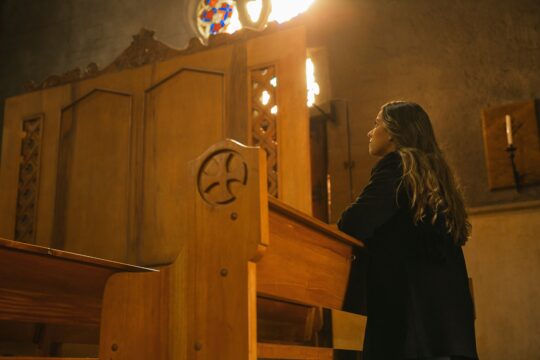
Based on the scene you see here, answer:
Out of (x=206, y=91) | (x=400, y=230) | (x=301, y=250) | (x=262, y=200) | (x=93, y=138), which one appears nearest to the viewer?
(x=262, y=200)

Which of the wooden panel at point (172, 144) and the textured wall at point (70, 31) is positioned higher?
the textured wall at point (70, 31)

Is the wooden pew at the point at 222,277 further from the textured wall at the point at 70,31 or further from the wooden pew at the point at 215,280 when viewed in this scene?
the textured wall at the point at 70,31

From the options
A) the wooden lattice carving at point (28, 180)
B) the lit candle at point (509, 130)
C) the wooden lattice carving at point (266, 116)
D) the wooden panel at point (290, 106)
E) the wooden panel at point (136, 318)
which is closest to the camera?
the wooden panel at point (136, 318)

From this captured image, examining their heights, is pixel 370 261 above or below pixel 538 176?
below

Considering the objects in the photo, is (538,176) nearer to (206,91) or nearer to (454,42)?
(454,42)

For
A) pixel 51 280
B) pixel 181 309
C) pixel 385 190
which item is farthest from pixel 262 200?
pixel 51 280

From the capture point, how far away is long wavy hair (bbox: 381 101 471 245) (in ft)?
7.00

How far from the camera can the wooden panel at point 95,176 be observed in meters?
4.41

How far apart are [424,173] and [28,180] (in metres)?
3.51

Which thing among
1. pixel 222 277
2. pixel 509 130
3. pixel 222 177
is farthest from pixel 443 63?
pixel 222 277

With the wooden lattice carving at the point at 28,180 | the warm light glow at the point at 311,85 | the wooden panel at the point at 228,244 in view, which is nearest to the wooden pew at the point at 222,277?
the wooden panel at the point at 228,244

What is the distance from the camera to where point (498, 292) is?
4344 millimetres

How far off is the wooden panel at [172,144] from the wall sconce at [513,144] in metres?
1.86

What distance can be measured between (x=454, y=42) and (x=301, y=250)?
3.46 metres
